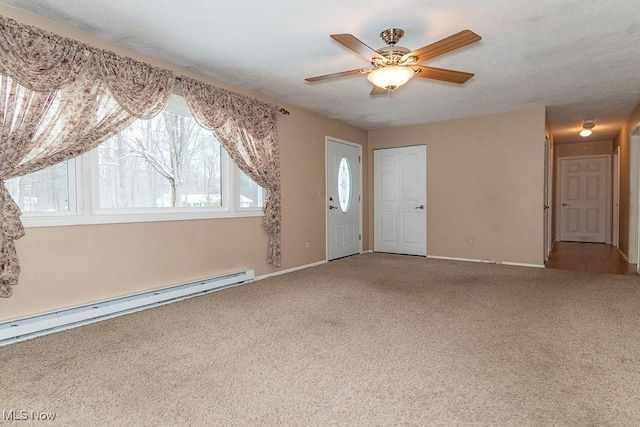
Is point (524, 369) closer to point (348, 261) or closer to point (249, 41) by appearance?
point (249, 41)

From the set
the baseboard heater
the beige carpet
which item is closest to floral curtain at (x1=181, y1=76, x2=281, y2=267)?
the baseboard heater

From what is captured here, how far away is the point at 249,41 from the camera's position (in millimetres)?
3186

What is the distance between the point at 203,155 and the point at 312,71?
1.61 metres

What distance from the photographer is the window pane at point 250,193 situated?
15.1ft

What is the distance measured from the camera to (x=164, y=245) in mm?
3654

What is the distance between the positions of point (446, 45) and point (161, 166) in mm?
2967

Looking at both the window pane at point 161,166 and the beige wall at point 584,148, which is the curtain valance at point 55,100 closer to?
the window pane at point 161,166

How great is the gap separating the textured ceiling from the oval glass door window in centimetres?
169

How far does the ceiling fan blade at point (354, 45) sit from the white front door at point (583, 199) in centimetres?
829

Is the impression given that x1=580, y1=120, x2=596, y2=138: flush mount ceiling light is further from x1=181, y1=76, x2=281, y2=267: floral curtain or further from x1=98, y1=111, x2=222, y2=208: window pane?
x1=98, y1=111, x2=222, y2=208: window pane

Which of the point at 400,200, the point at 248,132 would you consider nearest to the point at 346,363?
the point at 248,132

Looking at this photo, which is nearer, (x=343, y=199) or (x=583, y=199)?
(x=343, y=199)

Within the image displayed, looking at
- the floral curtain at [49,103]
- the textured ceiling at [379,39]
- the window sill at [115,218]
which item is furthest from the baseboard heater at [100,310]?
the textured ceiling at [379,39]

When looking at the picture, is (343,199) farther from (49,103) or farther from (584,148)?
(584,148)
